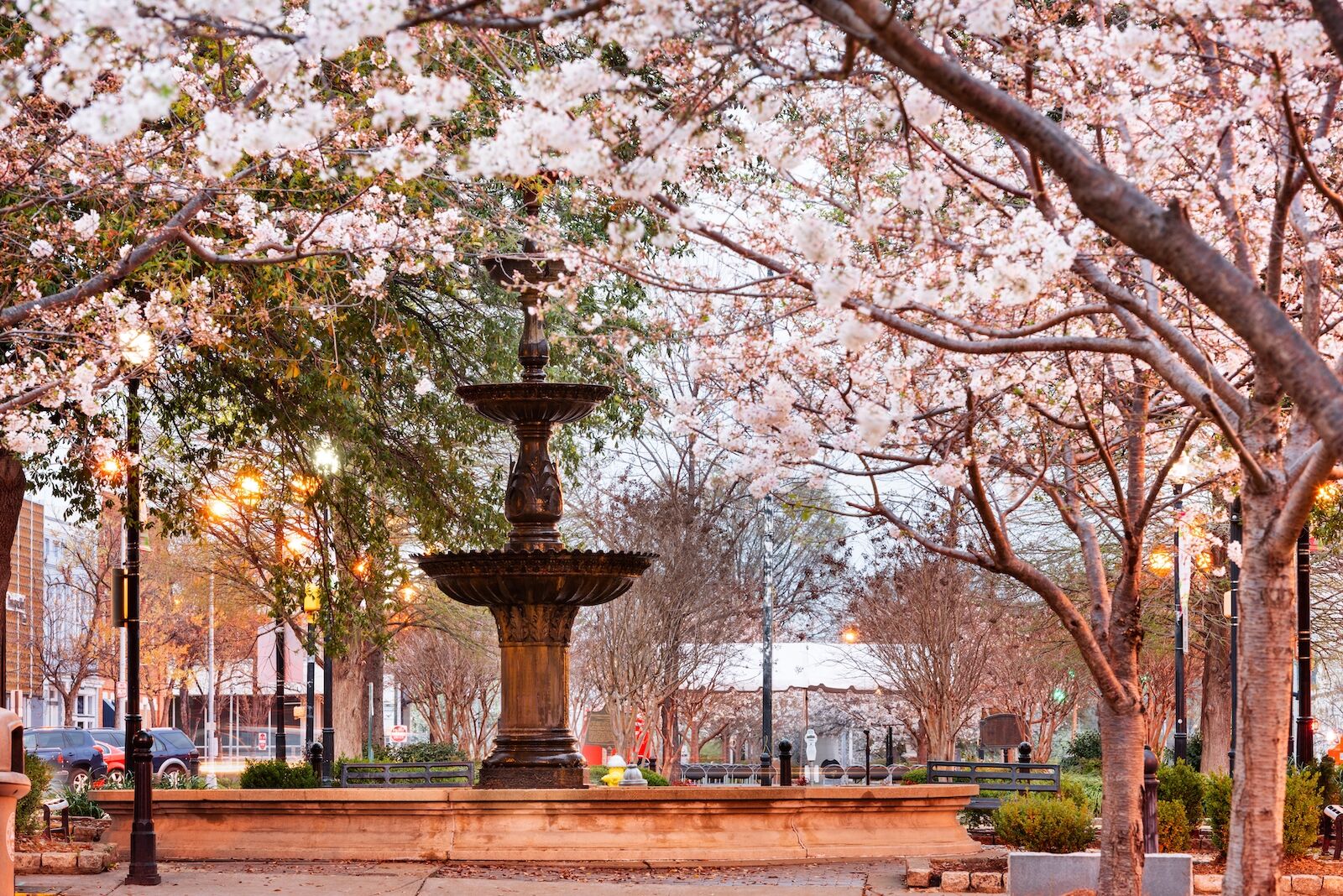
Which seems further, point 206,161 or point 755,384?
point 755,384

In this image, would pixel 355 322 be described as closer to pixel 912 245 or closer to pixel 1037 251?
pixel 912 245

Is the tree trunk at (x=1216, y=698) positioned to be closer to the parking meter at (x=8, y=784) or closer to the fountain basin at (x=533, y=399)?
the fountain basin at (x=533, y=399)

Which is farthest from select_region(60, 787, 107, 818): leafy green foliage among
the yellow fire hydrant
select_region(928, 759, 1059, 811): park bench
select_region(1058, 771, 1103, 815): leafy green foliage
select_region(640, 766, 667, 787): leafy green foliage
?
select_region(1058, 771, 1103, 815): leafy green foliage

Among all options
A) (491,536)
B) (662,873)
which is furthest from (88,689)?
(662,873)

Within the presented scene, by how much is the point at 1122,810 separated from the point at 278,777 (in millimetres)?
14529

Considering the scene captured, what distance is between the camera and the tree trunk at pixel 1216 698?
99.1ft

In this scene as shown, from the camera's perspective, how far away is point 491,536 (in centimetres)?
1745

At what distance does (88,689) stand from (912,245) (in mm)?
74273

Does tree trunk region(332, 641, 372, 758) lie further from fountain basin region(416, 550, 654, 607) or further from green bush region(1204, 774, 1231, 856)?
green bush region(1204, 774, 1231, 856)

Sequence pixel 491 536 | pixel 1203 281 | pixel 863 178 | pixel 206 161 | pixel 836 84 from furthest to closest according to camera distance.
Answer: pixel 491 536
pixel 863 178
pixel 836 84
pixel 206 161
pixel 1203 281

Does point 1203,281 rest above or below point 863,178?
below

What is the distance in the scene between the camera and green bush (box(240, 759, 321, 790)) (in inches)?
828

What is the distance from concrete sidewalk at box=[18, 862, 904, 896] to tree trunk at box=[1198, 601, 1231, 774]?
1897 cm

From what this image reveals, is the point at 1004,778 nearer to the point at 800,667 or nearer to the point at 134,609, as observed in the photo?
the point at 134,609
